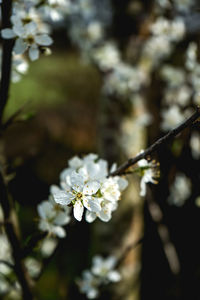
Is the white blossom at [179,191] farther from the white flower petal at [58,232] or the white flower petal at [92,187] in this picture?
the white flower petal at [92,187]

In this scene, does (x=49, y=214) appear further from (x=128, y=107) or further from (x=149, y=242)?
(x=149, y=242)

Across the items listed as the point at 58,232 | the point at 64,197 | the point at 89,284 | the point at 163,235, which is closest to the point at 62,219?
the point at 58,232

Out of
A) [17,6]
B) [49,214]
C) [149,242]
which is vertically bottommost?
[49,214]

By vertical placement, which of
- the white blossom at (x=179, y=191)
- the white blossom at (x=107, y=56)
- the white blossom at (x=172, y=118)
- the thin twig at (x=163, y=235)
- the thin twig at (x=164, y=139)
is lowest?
the thin twig at (x=164, y=139)

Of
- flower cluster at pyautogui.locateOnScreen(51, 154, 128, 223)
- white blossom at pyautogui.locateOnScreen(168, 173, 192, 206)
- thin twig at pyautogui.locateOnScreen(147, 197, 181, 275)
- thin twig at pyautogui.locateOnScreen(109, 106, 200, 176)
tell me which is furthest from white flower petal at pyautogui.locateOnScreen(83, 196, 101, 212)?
white blossom at pyautogui.locateOnScreen(168, 173, 192, 206)

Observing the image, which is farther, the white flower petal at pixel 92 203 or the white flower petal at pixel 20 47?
the white flower petal at pixel 20 47

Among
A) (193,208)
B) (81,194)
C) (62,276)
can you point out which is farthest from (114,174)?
(193,208)

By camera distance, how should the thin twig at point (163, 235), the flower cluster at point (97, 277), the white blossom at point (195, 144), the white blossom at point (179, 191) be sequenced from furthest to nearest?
the white blossom at point (179, 191) < the white blossom at point (195, 144) < the thin twig at point (163, 235) < the flower cluster at point (97, 277)

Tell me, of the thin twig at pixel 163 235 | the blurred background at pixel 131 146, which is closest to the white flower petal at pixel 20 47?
the blurred background at pixel 131 146

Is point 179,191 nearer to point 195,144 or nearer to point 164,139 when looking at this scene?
point 195,144
